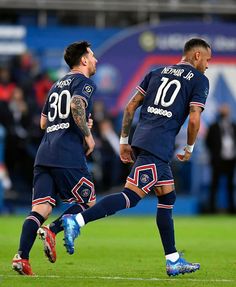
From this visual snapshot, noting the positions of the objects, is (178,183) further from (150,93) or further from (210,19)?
(150,93)

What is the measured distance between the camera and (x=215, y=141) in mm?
22672

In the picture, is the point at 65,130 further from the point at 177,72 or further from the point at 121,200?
the point at 177,72

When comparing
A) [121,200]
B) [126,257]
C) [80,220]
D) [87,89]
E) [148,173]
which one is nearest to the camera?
[80,220]

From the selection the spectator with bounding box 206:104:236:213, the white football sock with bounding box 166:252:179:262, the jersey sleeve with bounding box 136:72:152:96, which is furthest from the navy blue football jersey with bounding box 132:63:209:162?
the spectator with bounding box 206:104:236:213

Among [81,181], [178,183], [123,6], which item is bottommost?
[178,183]

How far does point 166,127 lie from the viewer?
369 inches

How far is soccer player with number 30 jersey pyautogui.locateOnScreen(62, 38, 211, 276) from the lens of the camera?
30.2ft

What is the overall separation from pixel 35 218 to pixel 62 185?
1.44ft

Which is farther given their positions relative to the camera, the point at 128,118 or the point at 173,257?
the point at 128,118

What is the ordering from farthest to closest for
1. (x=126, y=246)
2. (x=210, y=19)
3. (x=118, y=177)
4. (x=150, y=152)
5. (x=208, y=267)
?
1. (x=210, y=19)
2. (x=118, y=177)
3. (x=126, y=246)
4. (x=208, y=267)
5. (x=150, y=152)

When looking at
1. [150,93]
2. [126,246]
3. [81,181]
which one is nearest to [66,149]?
[81,181]

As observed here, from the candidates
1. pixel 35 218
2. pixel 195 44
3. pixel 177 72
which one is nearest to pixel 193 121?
pixel 177 72

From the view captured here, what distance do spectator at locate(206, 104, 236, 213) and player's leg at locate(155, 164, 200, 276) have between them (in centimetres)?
1308

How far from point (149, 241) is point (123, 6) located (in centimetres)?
1217
